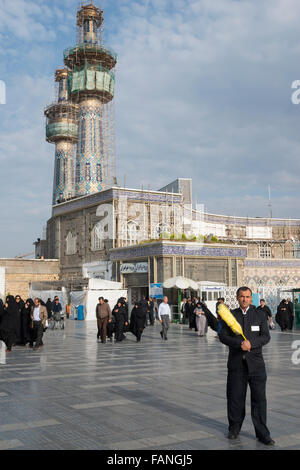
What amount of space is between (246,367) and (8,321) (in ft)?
26.4

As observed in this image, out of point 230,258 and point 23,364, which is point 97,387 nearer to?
point 23,364

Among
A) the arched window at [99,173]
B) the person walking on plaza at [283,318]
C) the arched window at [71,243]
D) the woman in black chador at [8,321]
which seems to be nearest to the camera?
the woman in black chador at [8,321]

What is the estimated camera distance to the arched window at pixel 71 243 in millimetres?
35250

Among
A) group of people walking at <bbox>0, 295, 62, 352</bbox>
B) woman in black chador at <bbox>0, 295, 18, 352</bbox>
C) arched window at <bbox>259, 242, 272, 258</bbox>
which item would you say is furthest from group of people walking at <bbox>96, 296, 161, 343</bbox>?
arched window at <bbox>259, 242, 272, 258</bbox>

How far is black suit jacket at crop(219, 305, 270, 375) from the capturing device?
4340 millimetres

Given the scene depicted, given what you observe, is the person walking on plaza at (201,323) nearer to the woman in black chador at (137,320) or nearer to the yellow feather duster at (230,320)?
the woman in black chador at (137,320)

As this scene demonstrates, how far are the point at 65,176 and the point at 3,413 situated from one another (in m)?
45.7

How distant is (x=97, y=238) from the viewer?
32469 mm

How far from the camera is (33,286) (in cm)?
3597

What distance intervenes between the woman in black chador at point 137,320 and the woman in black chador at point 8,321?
3.68 m

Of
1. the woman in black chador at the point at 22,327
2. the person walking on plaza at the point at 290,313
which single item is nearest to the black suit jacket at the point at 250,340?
the woman in black chador at the point at 22,327

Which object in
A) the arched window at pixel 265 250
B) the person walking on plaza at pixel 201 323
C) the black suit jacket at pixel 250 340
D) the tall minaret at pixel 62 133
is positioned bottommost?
the person walking on plaza at pixel 201 323

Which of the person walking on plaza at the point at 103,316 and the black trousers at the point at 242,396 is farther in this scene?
the person walking on plaza at the point at 103,316

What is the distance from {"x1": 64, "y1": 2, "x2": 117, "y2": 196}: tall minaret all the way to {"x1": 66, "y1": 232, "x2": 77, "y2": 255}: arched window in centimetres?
399
